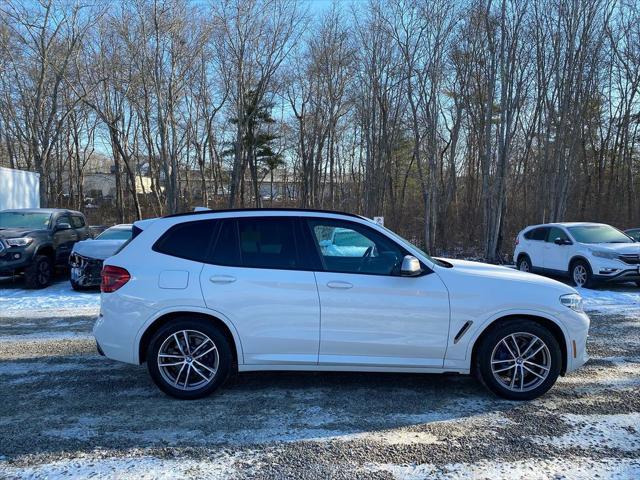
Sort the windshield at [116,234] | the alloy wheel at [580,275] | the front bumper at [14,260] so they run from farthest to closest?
the windshield at [116,234] < the alloy wheel at [580,275] < the front bumper at [14,260]

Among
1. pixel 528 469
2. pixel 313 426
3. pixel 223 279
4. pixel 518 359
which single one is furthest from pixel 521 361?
pixel 223 279

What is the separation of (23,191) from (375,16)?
15932 mm

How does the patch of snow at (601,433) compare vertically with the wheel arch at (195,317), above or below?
below

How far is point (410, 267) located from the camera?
4184mm

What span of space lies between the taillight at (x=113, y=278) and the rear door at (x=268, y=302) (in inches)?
28.7

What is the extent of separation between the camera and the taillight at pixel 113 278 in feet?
14.3

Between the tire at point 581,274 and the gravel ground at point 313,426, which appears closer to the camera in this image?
the gravel ground at point 313,426

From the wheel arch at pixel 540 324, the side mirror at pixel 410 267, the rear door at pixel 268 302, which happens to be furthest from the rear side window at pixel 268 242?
the wheel arch at pixel 540 324

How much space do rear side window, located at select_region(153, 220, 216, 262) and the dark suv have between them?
25.2 ft

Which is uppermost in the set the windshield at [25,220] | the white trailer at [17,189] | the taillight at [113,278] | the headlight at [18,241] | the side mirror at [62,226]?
the white trailer at [17,189]

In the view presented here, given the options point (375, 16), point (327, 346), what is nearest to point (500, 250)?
point (375, 16)

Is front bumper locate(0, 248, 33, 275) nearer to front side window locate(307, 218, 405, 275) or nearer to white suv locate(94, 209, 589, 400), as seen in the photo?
white suv locate(94, 209, 589, 400)

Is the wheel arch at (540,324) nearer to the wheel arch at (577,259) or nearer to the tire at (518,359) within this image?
the tire at (518,359)

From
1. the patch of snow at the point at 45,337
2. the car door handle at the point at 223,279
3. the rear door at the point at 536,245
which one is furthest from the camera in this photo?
the rear door at the point at 536,245
